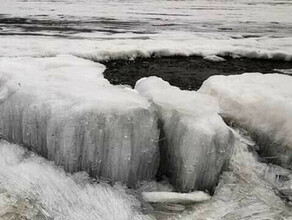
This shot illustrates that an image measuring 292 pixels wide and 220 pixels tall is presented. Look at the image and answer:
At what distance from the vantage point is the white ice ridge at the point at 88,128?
2662 millimetres

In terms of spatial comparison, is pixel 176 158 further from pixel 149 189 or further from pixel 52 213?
pixel 52 213

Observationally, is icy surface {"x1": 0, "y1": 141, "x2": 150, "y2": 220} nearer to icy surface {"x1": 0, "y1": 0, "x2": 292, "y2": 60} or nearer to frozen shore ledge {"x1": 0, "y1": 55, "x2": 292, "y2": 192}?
frozen shore ledge {"x1": 0, "y1": 55, "x2": 292, "y2": 192}

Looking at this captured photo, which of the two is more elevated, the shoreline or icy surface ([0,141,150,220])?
the shoreline

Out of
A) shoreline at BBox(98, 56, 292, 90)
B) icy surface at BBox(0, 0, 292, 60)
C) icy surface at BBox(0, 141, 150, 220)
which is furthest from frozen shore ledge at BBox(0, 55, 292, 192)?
icy surface at BBox(0, 0, 292, 60)

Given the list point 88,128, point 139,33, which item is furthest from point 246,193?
point 139,33

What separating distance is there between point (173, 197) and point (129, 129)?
0.62 meters

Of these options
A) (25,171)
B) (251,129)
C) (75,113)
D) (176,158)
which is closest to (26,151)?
(25,171)

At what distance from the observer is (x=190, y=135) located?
2.67m

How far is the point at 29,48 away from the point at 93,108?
4003mm

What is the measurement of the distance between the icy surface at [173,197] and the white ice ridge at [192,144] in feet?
0.33

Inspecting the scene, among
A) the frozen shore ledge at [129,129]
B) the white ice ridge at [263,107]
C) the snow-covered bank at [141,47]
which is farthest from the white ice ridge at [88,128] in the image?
the snow-covered bank at [141,47]

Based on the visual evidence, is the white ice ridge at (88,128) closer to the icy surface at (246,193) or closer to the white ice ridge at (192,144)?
the white ice ridge at (192,144)

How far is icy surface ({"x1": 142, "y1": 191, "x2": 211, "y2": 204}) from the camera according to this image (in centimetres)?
255

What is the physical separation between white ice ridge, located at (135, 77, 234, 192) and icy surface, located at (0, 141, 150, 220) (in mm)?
441
